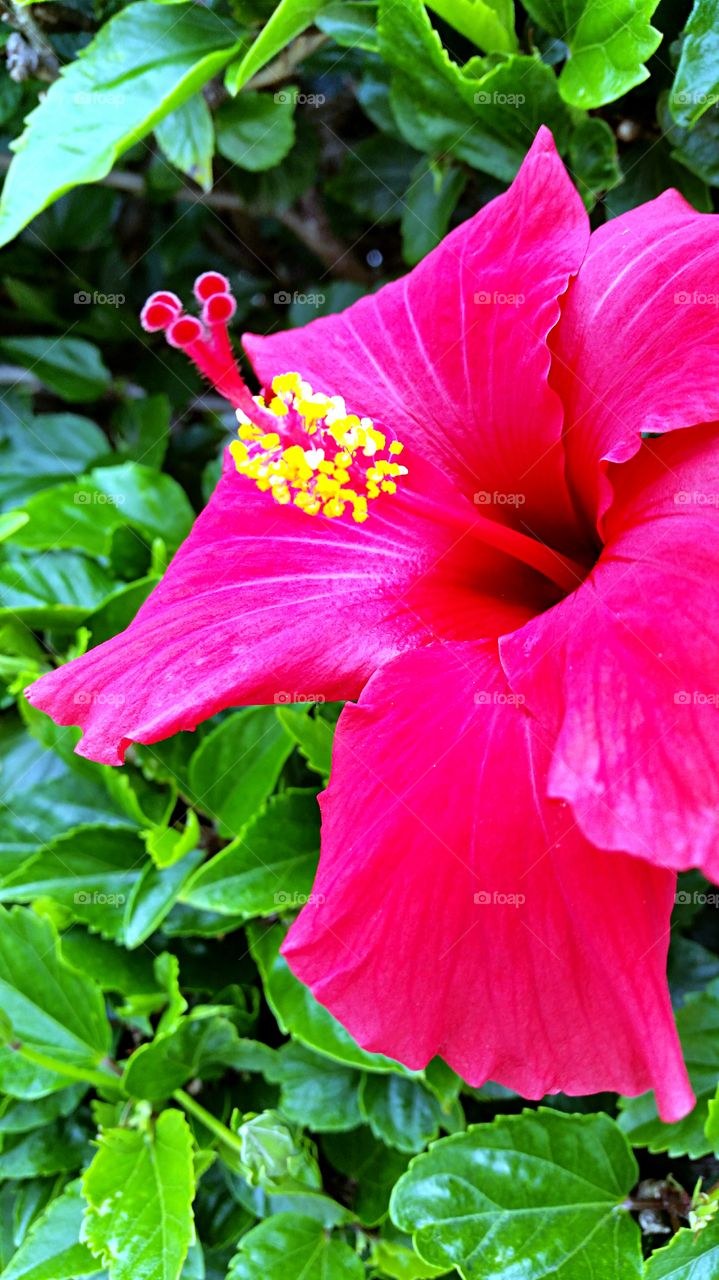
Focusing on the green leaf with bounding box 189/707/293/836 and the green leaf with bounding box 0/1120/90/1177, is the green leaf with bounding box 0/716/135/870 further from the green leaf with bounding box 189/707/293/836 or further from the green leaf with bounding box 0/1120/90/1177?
the green leaf with bounding box 0/1120/90/1177

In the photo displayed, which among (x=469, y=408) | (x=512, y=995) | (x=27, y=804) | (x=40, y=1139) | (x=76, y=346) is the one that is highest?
(x=76, y=346)

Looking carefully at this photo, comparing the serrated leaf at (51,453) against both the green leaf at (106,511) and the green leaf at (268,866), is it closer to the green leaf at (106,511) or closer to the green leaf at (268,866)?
the green leaf at (106,511)

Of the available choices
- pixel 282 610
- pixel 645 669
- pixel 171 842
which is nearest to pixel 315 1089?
pixel 171 842

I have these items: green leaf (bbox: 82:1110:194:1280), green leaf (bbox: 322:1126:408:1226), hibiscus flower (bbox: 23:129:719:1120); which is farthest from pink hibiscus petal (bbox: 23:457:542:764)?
green leaf (bbox: 322:1126:408:1226)

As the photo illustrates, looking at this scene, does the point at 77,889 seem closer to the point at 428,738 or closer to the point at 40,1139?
the point at 40,1139

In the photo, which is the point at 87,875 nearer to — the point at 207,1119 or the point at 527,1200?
the point at 207,1119

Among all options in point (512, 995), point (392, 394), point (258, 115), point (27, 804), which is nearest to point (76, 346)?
point (258, 115)
